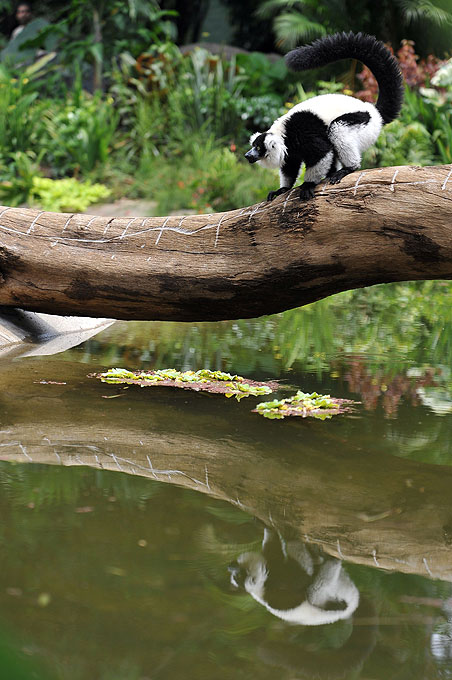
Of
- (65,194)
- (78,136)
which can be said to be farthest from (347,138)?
(78,136)

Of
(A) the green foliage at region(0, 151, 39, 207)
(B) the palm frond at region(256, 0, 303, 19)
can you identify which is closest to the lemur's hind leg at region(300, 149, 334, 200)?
(A) the green foliage at region(0, 151, 39, 207)

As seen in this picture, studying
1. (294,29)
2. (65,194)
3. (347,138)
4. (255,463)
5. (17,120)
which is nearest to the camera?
(255,463)

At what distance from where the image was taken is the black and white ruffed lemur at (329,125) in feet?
10.5

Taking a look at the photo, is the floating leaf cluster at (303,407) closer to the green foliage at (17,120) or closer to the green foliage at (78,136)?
the green foliage at (78,136)

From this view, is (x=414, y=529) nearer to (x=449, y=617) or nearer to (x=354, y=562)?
(x=354, y=562)

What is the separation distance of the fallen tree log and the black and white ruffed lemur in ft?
0.44

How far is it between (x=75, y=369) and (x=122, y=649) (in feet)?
8.05

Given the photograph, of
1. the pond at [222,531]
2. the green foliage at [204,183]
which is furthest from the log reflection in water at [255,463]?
the green foliage at [204,183]

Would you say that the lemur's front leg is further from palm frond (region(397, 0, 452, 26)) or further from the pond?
palm frond (region(397, 0, 452, 26))

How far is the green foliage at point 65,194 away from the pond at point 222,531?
567cm

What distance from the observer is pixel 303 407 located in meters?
2.97

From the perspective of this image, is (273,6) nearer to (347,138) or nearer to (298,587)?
(347,138)

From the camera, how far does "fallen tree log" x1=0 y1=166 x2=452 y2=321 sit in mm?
3046

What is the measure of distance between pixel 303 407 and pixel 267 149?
123cm
